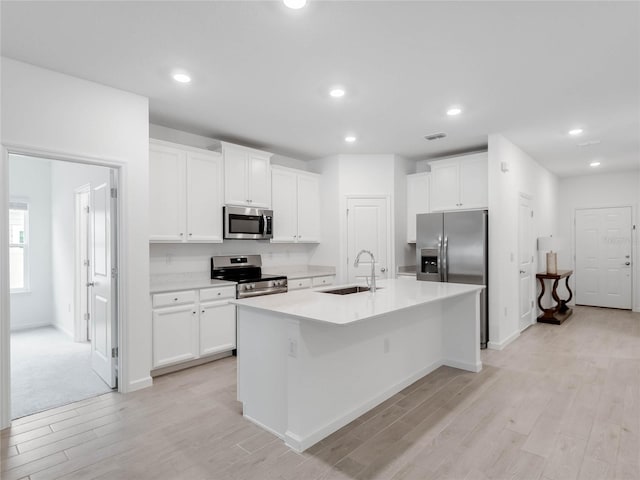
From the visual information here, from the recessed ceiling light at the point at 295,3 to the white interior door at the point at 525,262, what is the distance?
447 cm

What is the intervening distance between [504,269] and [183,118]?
4.31m

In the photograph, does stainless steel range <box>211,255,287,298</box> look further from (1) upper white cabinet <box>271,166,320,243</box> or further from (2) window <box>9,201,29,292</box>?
(2) window <box>9,201,29,292</box>

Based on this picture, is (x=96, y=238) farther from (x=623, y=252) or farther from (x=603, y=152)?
(x=623, y=252)

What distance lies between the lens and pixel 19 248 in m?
5.58

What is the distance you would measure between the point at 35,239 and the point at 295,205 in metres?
4.16

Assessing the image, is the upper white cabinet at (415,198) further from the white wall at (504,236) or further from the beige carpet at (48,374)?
the beige carpet at (48,374)

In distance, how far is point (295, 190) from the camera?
211 inches

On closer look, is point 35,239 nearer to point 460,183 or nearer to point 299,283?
point 299,283

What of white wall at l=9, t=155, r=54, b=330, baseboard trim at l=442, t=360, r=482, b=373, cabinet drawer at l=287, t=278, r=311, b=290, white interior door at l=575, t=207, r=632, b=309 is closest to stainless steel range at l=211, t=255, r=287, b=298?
cabinet drawer at l=287, t=278, r=311, b=290

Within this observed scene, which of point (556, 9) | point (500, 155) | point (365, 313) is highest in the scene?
point (556, 9)

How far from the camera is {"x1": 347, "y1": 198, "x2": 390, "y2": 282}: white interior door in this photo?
5.54m

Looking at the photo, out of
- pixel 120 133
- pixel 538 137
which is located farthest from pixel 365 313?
pixel 538 137

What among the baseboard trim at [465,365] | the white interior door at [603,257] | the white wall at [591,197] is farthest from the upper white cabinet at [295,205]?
the white interior door at [603,257]

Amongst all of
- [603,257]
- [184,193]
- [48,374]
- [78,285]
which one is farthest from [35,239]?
[603,257]
